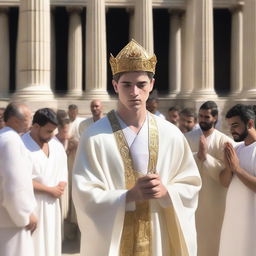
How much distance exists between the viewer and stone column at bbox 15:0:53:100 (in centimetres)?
2897

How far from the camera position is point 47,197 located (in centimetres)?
1081

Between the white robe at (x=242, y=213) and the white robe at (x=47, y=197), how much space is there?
2979mm

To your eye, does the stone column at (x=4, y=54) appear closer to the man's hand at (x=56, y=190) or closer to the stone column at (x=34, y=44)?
the stone column at (x=34, y=44)

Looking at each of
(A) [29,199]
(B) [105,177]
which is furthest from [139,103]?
(A) [29,199]

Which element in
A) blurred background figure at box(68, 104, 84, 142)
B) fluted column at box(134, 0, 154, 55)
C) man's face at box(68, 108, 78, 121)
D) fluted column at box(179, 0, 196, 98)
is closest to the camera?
blurred background figure at box(68, 104, 84, 142)

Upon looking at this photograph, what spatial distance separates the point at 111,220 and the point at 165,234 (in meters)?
0.74

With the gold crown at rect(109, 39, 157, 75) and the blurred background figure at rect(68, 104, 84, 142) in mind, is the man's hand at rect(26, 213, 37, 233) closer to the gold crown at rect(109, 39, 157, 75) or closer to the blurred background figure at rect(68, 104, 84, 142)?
the gold crown at rect(109, 39, 157, 75)

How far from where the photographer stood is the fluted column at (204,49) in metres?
45.9

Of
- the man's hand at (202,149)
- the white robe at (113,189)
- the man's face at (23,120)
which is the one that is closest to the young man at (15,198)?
the man's face at (23,120)

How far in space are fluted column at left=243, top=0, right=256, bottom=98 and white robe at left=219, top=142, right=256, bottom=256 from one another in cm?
3582

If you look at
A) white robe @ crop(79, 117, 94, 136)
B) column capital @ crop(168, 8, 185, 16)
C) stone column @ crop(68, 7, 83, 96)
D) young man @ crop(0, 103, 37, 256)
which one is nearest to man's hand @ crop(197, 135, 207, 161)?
young man @ crop(0, 103, 37, 256)

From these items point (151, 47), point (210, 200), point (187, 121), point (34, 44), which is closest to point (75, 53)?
point (151, 47)

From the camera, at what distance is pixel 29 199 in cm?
919

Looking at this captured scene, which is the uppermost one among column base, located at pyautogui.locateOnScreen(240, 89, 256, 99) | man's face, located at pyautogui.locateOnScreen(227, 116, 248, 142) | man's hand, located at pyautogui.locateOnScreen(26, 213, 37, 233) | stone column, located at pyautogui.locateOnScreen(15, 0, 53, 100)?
stone column, located at pyautogui.locateOnScreen(15, 0, 53, 100)
